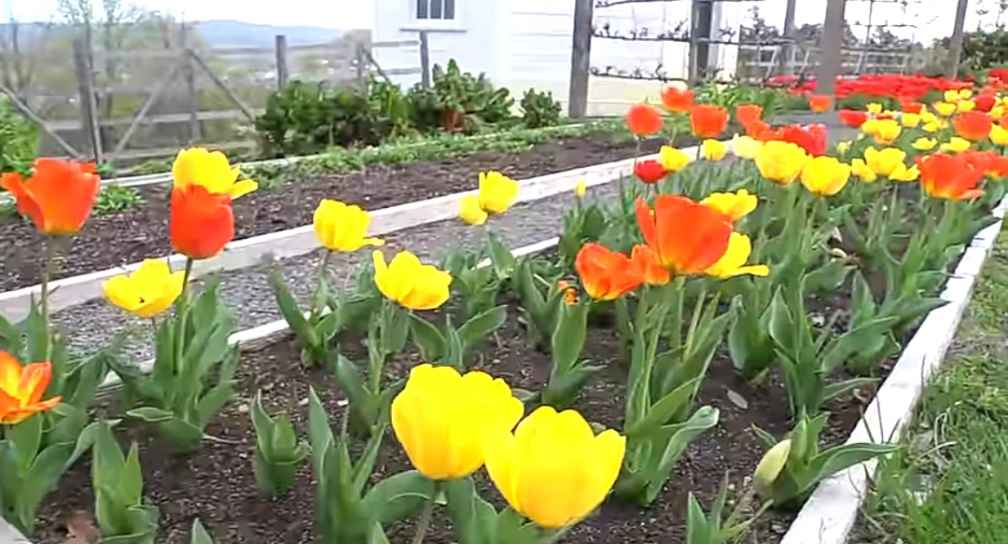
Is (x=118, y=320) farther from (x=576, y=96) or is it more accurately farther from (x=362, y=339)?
(x=576, y=96)

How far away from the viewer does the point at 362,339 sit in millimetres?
2064

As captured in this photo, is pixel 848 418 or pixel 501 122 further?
pixel 501 122

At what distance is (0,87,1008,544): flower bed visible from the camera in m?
0.99

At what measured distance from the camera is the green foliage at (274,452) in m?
1.36

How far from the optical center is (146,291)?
1.37 m

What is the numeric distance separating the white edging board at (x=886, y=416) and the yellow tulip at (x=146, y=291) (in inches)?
35.9

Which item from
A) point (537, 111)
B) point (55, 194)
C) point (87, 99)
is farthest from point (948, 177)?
point (87, 99)

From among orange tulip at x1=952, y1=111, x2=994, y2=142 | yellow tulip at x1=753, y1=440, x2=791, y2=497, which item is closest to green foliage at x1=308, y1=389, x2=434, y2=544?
yellow tulip at x1=753, y1=440, x2=791, y2=497

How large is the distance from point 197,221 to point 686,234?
1.94ft

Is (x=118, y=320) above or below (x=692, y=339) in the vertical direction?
below

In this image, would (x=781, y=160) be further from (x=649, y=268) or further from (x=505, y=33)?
(x=505, y=33)

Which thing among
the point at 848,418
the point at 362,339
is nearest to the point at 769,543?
the point at 848,418

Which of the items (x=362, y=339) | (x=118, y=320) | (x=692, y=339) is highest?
(x=692, y=339)

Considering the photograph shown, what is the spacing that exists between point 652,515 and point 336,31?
24.6ft
